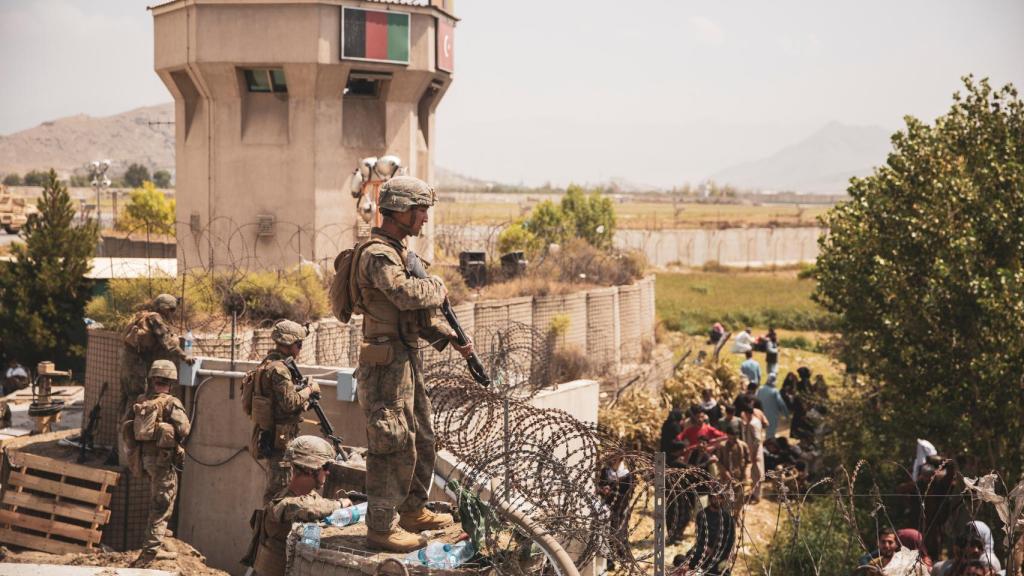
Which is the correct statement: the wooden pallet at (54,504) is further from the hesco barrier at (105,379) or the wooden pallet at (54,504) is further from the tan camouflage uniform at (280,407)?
the tan camouflage uniform at (280,407)

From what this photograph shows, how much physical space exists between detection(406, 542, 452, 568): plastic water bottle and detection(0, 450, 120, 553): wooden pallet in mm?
4689

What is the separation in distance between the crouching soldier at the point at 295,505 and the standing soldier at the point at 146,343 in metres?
3.46

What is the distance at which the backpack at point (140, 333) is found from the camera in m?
9.02

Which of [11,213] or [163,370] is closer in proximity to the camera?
[163,370]

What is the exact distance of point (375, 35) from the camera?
19.2 metres

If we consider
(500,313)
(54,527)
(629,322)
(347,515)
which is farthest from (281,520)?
(629,322)

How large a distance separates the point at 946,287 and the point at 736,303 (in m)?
29.0

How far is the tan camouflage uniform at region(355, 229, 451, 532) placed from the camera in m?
5.54

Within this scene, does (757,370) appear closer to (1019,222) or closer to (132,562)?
(1019,222)

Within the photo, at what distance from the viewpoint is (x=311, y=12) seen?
18.6 metres

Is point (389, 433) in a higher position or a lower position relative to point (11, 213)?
lower

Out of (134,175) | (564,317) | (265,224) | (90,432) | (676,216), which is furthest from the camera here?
(134,175)

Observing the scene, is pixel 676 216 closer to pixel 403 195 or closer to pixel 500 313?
pixel 500 313

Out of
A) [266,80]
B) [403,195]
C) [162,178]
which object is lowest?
[403,195]
